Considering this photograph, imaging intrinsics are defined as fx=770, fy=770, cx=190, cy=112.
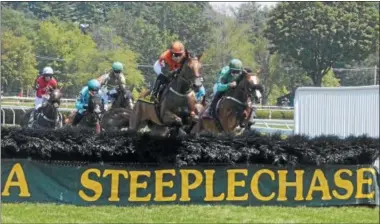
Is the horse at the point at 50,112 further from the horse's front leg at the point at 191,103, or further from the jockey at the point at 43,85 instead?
the horse's front leg at the point at 191,103

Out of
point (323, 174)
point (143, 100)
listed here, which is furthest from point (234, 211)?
point (143, 100)

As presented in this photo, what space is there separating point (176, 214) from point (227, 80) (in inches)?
138

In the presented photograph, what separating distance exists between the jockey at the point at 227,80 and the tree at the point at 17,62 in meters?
22.1

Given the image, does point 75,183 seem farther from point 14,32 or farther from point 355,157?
point 14,32

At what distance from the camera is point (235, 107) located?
35.8ft

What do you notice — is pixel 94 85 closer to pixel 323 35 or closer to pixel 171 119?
pixel 171 119

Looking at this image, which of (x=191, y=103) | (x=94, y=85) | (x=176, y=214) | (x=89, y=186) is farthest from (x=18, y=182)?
(x=94, y=85)

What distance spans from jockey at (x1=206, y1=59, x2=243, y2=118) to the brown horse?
9cm

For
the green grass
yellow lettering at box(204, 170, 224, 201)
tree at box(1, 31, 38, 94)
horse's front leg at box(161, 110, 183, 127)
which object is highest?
tree at box(1, 31, 38, 94)

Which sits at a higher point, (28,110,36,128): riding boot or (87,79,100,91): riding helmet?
(87,79,100,91): riding helmet

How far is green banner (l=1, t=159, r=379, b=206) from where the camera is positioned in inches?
340

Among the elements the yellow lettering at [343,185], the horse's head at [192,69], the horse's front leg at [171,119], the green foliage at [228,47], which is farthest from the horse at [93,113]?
the green foliage at [228,47]

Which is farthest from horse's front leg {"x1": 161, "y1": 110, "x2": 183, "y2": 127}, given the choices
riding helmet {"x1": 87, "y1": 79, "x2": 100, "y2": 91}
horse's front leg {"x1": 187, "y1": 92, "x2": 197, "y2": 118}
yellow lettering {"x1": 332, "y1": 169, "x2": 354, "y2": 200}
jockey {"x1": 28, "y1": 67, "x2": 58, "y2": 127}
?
jockey {"x1": 28, "y1": 67, "x2": 58, "y2": 127}

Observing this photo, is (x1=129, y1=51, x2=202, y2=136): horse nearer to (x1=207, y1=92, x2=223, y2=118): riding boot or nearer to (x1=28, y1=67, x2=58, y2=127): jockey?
(x1=207, y1=92, x2=223, y2=118): riding boot
